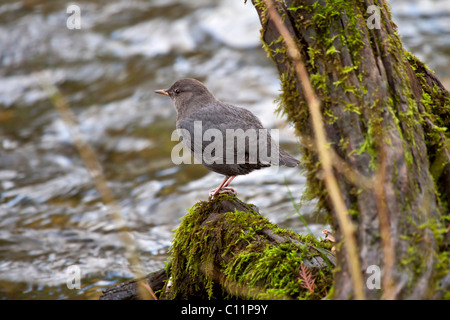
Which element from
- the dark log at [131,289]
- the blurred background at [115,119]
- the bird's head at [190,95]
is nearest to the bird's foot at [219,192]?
the dark log at [131,289]

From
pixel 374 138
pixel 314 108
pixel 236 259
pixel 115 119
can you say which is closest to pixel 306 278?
pixel 236 259

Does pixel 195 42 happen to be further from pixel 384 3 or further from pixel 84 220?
pixel 384 3

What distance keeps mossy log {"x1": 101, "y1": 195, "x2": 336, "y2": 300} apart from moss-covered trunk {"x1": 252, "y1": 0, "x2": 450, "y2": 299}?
57 cm

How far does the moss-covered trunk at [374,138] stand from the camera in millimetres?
2238

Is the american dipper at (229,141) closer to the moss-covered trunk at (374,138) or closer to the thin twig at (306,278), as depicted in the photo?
the thin twig at (306,278)

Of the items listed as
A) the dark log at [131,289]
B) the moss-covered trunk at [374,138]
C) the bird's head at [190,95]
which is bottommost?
the dark log at [131,289]

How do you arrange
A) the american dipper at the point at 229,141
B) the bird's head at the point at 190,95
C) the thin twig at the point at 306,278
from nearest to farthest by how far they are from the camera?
the thin twig at the point at 306,278 → the american dipper at the point at 229,141 → the bird's head at the point at 190,95

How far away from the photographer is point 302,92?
2.56 meters

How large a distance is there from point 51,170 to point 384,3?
664cm

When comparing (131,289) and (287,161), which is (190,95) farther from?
(131,289)

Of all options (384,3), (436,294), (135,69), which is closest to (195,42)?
(135,69)

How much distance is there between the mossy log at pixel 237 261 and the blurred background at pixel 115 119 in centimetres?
180

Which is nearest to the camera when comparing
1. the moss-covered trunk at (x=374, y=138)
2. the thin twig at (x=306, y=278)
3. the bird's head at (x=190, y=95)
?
the moss-covered trunk at (x=374, y=138)

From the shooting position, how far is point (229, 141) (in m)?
3.88
